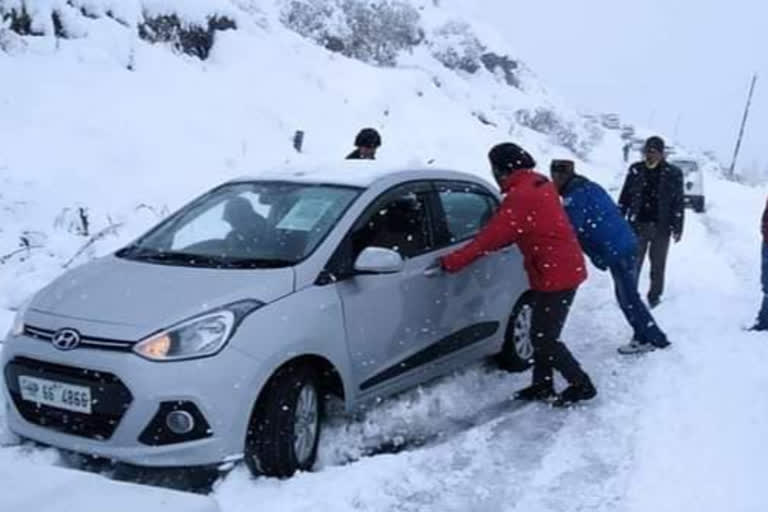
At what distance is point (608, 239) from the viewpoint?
22.0 ft

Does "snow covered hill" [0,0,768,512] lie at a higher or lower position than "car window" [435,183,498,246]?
lower

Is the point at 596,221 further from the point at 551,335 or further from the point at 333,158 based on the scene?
the point at 333,158

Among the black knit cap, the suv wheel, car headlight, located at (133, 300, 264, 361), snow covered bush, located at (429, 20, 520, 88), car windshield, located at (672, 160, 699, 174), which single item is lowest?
car windshield, located at (672, 160, 699, 174)

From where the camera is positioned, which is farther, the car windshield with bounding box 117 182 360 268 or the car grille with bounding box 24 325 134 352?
the car windshield with bounding box 117 182 360 268

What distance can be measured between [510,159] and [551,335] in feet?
3.84

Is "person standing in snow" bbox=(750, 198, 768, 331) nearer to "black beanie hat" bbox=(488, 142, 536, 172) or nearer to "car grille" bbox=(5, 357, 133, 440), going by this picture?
"black beanie hat" bbox=(488, 142, 536, 172)

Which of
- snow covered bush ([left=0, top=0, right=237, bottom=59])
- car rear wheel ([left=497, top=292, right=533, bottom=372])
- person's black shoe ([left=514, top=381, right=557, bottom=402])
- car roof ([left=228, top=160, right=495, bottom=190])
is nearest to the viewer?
car roof ([left=228, top=160, right=495, bottom=190])

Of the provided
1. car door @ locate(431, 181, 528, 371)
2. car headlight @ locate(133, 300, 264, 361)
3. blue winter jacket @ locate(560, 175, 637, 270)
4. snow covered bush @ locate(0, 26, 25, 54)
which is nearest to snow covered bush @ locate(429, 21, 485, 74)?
snow covered bush @ locate(0, 26, 25, 54)

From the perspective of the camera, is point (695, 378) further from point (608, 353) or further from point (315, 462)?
point (315, 462)

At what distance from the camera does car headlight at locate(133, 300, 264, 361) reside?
4.03 metres

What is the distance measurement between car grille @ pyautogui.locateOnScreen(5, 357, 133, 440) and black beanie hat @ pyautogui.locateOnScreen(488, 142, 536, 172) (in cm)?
279

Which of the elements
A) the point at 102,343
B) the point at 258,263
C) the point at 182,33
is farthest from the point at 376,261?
the point at 182,33

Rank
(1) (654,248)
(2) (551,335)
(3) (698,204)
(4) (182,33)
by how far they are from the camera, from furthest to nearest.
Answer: (3) (698,204) → (4) (182,33) → (1) (654,248) → (2) (551,335)

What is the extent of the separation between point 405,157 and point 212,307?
49.4ft
